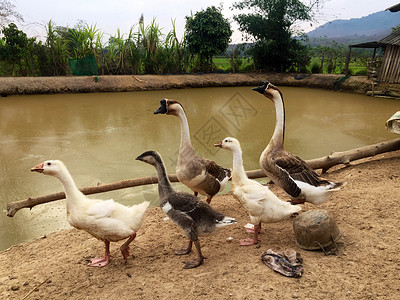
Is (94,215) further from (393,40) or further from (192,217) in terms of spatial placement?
(393,40)

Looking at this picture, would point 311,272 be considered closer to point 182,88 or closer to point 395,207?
point 395,207

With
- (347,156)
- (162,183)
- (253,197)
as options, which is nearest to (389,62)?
(347,156)

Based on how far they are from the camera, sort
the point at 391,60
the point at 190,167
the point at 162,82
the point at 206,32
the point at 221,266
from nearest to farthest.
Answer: the point at 221,266
the point at 190,167
the point at 391,60
the point at 162,82
the point at 206,32

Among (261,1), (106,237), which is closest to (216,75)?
(261,1)

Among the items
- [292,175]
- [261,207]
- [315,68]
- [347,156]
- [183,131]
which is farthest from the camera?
[315,68]

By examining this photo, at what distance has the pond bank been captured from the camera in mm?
16297

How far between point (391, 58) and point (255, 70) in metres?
10.1

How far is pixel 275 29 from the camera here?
80.2 feet

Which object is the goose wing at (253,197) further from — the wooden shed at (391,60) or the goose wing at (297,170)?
the wooden shed at (391,60)

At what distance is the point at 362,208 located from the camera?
391cm

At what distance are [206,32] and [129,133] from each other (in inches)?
572

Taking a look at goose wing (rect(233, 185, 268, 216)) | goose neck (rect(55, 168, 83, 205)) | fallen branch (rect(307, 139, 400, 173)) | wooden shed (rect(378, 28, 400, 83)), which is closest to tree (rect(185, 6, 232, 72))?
wooden shed (rect(378, 28, 400, 83))

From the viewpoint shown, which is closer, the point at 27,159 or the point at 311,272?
the point at 311,272

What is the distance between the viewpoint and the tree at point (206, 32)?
2116 cm
